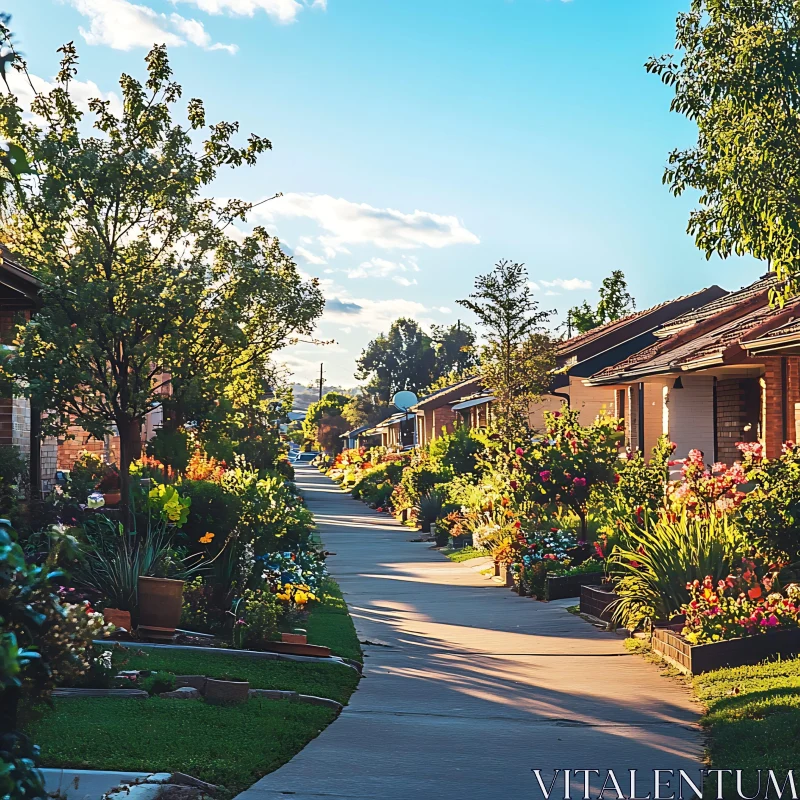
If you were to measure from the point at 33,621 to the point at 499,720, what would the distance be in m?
4.82

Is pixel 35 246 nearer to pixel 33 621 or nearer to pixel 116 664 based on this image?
pixel 116 664

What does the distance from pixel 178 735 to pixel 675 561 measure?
19.8 ft

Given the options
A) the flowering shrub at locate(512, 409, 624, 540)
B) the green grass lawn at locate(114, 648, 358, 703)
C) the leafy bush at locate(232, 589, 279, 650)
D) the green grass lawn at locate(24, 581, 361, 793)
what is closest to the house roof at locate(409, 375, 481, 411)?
the flowering shrub at locate(512, 409, 624, 540)

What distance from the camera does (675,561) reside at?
1091 cm

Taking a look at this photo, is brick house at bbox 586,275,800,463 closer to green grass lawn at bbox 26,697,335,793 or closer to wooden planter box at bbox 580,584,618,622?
wooden planter box at bbox 580,584,618,622

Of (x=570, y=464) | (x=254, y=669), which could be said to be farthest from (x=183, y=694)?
(x=570, y=464)

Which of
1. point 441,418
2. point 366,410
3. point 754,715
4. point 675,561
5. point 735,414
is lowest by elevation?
point 754,715

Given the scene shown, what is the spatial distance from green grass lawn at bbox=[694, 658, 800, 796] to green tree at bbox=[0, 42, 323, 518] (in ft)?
22.1

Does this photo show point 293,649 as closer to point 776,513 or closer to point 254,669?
point 254,669

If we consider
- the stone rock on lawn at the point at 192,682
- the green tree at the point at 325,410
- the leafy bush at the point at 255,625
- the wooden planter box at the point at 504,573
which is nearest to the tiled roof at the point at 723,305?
the wooden planter box at the point at 504,573

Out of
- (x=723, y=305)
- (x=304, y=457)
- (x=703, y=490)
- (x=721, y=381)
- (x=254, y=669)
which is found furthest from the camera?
(x=304, y=457)

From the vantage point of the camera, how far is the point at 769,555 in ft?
32.5

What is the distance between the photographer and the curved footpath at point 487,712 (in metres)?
6.23

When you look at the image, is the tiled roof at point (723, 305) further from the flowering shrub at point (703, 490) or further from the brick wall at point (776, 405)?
the flowering shrub at point (703, 490)
